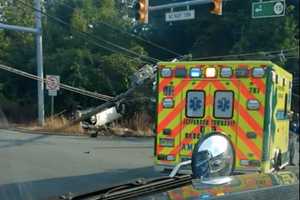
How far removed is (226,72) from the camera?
9695mm

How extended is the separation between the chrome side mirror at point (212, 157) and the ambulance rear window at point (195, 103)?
20.3 ft

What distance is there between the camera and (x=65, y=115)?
21.2 ft

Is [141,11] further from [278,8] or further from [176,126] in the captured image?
[176,126]

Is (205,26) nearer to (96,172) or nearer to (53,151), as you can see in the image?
(96,172)

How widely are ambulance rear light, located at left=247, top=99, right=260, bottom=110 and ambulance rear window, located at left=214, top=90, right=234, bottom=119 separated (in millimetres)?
295

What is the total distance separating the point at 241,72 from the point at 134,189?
6.78 m

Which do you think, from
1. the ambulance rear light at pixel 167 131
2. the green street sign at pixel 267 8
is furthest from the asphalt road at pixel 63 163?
the green street sign at pixel 267 8

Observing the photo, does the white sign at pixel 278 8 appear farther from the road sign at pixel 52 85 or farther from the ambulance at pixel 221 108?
the road sign at pixel 52 85

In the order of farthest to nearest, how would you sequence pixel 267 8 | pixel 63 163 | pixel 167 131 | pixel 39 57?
pixel 267 8
pixel 167 131
pixel 63 163
pixel 39 57

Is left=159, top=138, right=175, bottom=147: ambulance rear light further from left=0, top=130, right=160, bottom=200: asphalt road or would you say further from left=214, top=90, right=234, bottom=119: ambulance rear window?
left=214, top=90, right=234, bottom=119: ambulance rear window

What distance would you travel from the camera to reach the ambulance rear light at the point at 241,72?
375 inches

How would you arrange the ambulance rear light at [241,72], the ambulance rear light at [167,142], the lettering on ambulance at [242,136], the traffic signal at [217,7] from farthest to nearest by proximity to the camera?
the traffic signal at [217,7] < the ambulance rear light at [167,142] < the lettering on ambulance at [242,136] < the ambulance rear light at [241,72]

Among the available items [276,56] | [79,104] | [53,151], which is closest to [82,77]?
[79,104]

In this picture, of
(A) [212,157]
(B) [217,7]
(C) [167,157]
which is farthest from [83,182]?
(B) [217,7]
